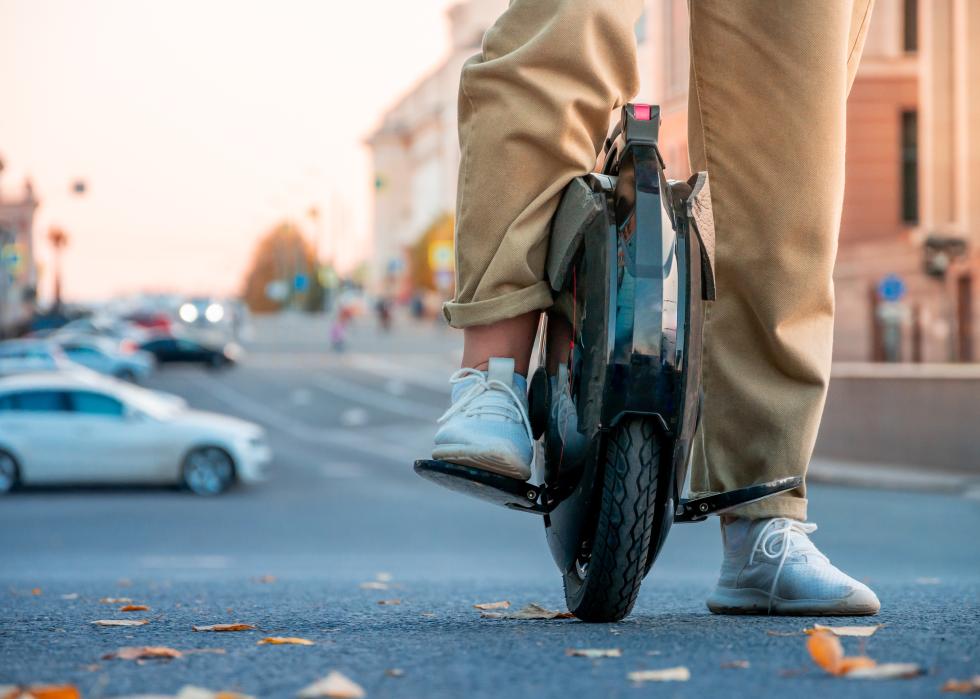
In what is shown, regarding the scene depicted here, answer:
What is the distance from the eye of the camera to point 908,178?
4222 cm

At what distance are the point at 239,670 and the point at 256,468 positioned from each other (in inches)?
897

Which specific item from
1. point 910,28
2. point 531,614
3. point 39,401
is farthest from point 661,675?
point 910,28

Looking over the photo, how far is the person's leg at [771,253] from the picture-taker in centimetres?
304

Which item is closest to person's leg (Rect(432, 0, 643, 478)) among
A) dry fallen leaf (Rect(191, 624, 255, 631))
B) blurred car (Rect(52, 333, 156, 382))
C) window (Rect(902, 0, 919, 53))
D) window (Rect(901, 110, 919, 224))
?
dry fallen leaf (Rect(191, 624, 255, 631))

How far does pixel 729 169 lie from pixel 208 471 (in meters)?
22.1

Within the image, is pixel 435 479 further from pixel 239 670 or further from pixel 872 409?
pixel 872 409

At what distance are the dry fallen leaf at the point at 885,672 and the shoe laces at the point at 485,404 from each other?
849mm

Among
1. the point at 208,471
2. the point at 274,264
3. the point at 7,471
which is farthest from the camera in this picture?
the point at 274,264

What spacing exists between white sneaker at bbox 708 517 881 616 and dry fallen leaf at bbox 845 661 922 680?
2.75 ft

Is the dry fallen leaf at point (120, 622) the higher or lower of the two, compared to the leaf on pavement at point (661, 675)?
lower

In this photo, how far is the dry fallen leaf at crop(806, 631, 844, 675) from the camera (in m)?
2.27

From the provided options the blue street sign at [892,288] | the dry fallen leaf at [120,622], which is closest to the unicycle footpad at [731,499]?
the dry fallen leaf at [120,622]

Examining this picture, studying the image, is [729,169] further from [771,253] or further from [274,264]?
[274,264]

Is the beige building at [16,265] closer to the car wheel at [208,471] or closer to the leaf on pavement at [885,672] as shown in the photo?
the car wheel at [208,471]
